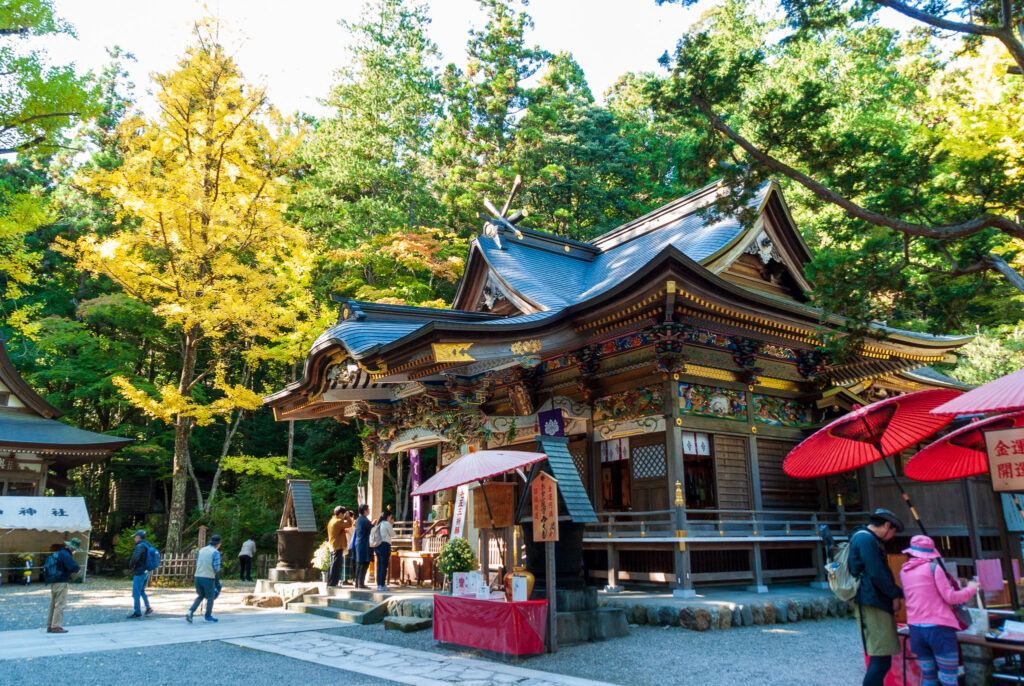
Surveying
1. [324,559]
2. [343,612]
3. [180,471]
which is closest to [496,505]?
[343,612]

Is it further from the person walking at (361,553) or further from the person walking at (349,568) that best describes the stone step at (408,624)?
the person walking at (349,568)

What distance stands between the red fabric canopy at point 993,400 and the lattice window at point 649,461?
235 inches

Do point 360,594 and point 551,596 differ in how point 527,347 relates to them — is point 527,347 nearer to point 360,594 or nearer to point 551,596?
point 551,596

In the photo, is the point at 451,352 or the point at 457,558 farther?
the point at 451,352

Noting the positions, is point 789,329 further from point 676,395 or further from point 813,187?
point 813,187

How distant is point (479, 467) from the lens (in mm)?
7852

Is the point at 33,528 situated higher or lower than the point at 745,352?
lower

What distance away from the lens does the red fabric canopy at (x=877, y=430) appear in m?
6.72

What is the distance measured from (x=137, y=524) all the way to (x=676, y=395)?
2299cm

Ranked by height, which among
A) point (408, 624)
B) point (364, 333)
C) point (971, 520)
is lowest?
point (408, 624)

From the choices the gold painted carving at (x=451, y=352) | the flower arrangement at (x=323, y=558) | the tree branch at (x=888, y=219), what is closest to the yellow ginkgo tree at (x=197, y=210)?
the flower arrangement at (x=323, y=558)

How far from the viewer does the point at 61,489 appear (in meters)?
24.6

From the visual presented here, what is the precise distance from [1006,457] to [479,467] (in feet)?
16.8

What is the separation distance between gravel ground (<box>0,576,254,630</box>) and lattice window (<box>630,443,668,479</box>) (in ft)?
26.3
